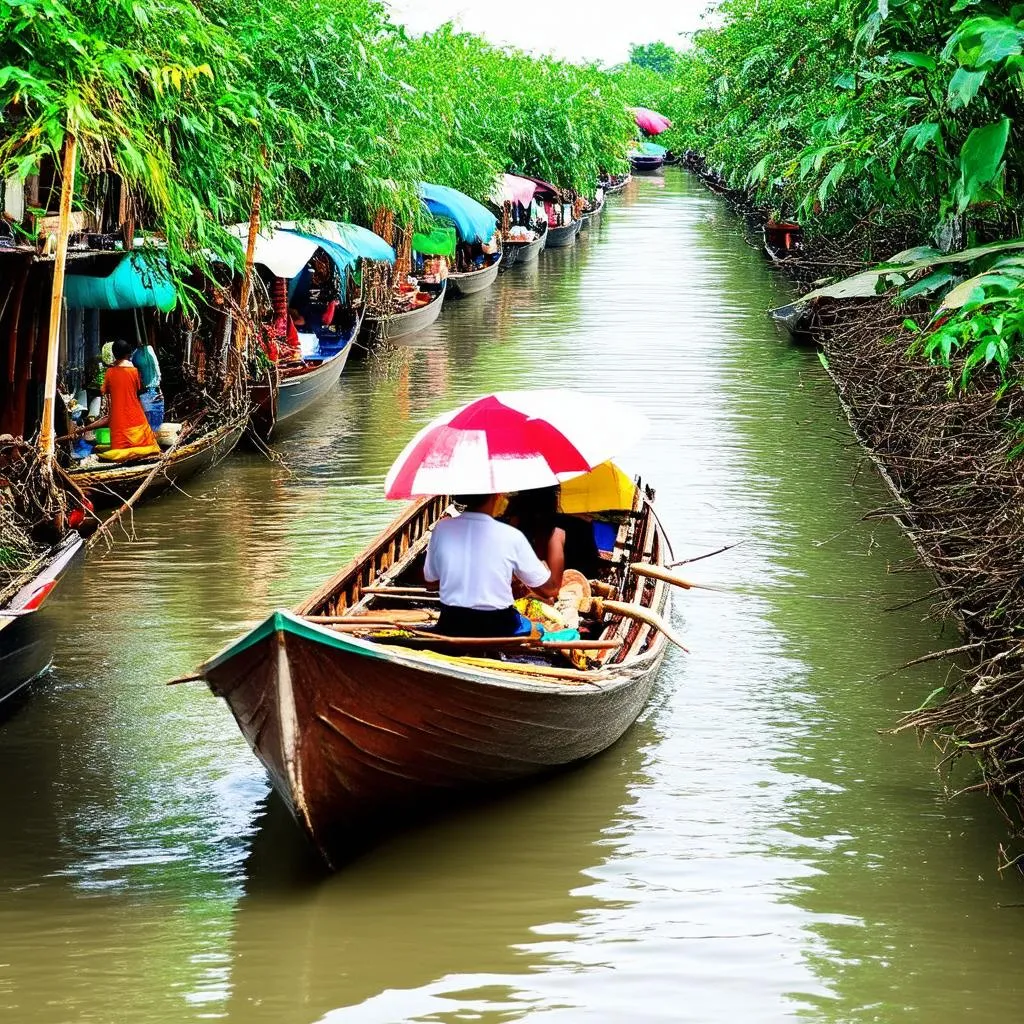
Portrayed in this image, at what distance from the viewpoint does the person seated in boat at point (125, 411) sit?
44.3ft

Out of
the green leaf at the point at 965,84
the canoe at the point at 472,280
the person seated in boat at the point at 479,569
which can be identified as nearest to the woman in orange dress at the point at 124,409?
the person seated in boat at the point at 479,569

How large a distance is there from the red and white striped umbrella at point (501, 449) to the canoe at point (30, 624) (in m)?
2.27

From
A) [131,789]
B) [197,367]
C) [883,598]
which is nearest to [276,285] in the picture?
[197,367]

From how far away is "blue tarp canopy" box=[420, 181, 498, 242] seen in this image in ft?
92.7

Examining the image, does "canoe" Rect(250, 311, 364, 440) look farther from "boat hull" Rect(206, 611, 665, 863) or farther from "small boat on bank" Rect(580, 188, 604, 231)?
"small boat on bank" Rect(580, 188, 604, 231)

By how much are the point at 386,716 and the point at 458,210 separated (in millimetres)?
22533

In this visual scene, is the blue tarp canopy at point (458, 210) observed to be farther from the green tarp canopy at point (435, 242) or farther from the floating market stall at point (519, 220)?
the floating market stall at point (519, 220)

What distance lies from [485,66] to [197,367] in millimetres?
26867

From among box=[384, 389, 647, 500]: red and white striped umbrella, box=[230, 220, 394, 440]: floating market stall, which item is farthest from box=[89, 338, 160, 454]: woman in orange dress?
box=[384, 389, 647, 500]: red and white striped umbrella

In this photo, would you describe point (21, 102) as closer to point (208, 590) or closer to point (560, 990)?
point (208, 590)

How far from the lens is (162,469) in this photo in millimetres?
13906

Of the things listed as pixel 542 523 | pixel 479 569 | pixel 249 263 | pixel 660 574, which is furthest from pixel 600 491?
pixel 249 263

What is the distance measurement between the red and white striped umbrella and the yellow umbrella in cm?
274

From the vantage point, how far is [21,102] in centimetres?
1202
